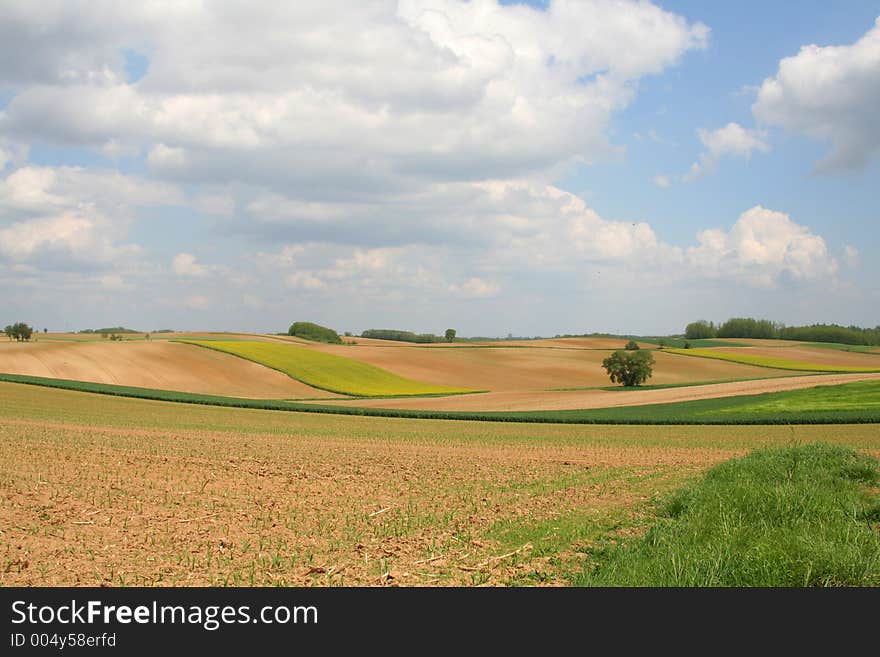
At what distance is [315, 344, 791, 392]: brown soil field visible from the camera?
3493 inches

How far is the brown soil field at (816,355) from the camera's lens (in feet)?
357

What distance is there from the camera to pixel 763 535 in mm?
11016

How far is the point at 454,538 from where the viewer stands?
13398mm

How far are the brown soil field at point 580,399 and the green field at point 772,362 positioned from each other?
3145 cm

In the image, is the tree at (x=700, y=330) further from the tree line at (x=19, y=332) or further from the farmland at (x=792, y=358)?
the tree line at (x=19, y=332)

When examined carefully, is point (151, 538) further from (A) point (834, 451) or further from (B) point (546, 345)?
(B) point (546, 345)

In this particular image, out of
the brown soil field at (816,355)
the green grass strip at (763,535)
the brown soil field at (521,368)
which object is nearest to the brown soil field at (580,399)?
the brown soil field at (521,368)

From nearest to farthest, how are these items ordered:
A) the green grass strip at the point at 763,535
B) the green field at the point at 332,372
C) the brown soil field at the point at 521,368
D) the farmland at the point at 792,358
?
the green grass strip at the point at 763,535, the green field at the point at 332,372, the brown soil field at the point at 521,368, the farmland at the point at 792,358

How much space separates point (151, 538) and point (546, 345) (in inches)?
4824

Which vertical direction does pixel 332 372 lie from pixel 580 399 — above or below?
above

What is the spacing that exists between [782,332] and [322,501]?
17668cm

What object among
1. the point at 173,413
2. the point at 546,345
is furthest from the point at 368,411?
the point at 546,345

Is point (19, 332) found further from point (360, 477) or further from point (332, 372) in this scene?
point (360, 477)

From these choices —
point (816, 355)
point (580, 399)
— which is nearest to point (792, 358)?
point (816, 355)
